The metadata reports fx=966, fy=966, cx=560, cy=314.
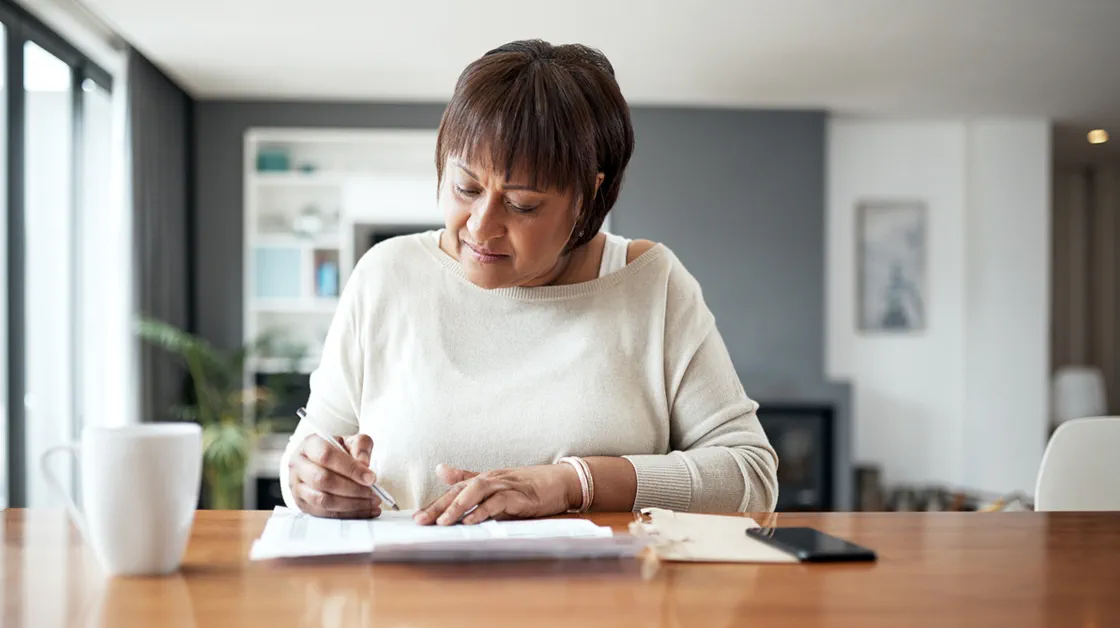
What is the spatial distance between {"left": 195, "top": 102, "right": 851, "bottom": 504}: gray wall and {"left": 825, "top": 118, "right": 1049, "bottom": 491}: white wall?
1.12 ft

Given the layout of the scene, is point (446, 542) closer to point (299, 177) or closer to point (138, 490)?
point (138, 490)

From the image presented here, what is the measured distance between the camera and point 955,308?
6.20 meters

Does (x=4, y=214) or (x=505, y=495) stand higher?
(x=4, y=214)

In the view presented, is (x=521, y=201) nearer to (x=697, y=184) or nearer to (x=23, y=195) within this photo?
(x=23, y=195)

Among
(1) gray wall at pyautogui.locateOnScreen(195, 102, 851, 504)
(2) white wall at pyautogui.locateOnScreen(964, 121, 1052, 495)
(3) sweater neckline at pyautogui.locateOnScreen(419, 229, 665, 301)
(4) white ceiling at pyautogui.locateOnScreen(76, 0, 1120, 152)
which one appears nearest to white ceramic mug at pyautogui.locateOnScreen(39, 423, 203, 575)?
(3) sweater neckline at pyautogui.locateOnScreen(419, 229, 665, 301)

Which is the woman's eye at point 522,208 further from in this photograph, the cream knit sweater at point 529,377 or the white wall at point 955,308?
the white wall at point 955,308

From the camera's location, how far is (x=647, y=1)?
382 centimetres

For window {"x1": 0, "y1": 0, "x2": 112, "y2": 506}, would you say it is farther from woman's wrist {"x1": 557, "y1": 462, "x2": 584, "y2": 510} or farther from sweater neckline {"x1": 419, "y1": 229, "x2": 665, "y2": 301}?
woman's wrist {"x1": 557, "y1": 462, "x2": 584, "y2": 510}

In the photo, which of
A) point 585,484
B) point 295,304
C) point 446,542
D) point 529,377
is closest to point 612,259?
point 529,377

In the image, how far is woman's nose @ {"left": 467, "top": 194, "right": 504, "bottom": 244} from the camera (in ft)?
3.93

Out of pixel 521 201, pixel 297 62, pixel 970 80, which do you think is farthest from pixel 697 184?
pixel 521 201

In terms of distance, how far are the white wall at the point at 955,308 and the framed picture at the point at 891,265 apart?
0.06 m

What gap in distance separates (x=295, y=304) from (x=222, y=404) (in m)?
0.72

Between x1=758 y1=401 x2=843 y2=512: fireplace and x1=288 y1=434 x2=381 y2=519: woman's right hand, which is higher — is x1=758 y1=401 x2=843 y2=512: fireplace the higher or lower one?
the lower one
